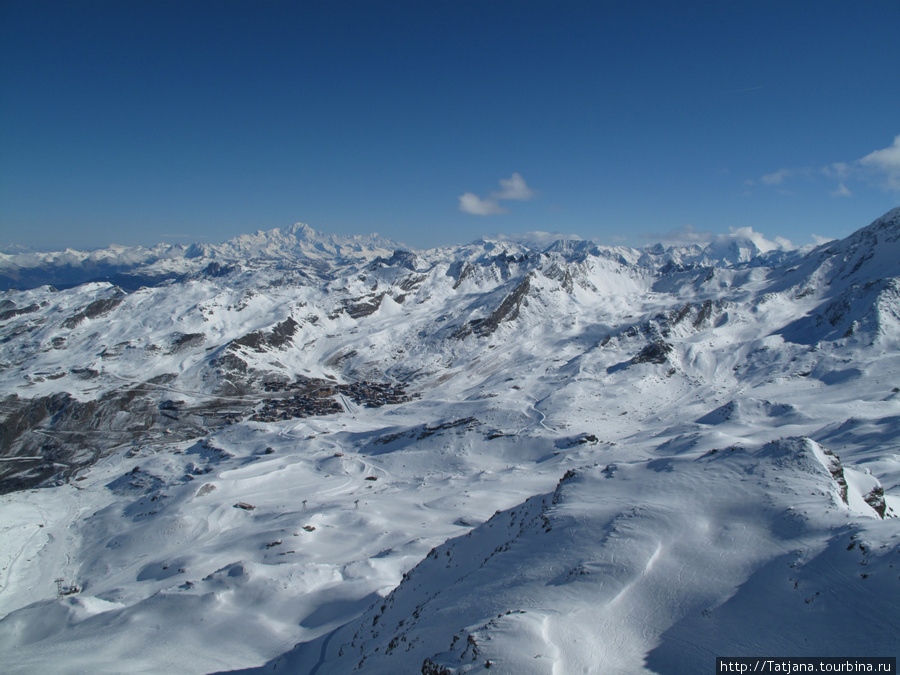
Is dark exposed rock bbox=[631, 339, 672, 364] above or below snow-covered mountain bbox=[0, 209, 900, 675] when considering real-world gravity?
above

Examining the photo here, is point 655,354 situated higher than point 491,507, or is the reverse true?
point 655,354

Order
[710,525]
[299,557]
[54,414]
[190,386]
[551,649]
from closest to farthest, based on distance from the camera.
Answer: [551,649] → [710,525] → [299,557] → [54,414] → [190,386]

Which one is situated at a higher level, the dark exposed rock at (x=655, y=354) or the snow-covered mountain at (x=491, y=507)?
the dark exposed rock at (x=655, y=354)

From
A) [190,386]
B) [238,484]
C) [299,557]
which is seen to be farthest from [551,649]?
[190,386]

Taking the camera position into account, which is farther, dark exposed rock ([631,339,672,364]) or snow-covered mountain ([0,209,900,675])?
dark exposed rock ([631,339,672,364])

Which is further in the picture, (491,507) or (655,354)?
(655,354)

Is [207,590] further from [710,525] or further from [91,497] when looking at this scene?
[91,497]

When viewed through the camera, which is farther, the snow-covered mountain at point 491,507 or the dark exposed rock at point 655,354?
the dark exposed rock at point 655,354

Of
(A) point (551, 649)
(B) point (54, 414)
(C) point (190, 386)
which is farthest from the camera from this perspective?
(C) point (190, 386)
